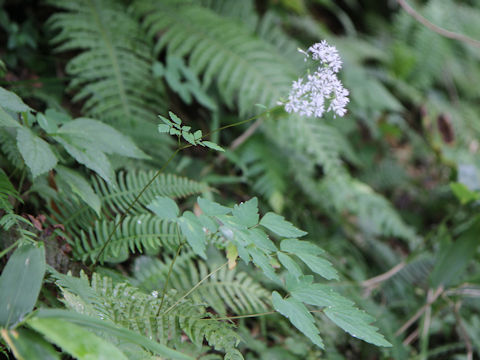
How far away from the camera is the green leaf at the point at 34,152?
1201mm

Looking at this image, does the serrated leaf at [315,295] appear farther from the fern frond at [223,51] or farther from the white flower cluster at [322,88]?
the fern frond at [223,51]

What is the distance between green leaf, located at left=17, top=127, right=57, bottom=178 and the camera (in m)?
1.20

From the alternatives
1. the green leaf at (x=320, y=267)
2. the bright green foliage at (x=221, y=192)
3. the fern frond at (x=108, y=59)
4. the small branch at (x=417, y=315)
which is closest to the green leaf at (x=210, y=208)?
the bright green foliage at (x=221, y=192)

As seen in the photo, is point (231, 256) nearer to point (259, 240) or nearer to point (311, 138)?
point (259, 240)

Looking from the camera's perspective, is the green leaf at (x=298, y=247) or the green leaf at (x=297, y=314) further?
the green leaf at (x=298, y=247)

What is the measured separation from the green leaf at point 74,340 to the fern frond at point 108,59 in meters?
1.38

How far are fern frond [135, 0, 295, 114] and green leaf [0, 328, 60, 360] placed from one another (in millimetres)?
1742

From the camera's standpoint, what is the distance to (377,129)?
138 inches

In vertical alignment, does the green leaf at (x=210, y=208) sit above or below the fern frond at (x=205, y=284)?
above

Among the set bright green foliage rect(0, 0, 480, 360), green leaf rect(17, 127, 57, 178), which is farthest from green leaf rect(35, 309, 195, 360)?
green leaf rect(17, 127, 57, 178)

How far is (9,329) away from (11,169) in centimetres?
89

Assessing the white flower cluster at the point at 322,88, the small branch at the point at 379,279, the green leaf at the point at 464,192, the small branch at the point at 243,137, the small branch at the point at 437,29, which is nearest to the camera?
the white flower cluster at the point at 322,88

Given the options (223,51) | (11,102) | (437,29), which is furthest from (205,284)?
(437,29)

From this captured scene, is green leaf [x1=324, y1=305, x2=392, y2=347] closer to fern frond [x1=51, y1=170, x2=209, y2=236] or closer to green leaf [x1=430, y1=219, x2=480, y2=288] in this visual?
fern frond [x1=51, y1=170, x2=209, y2=236]
